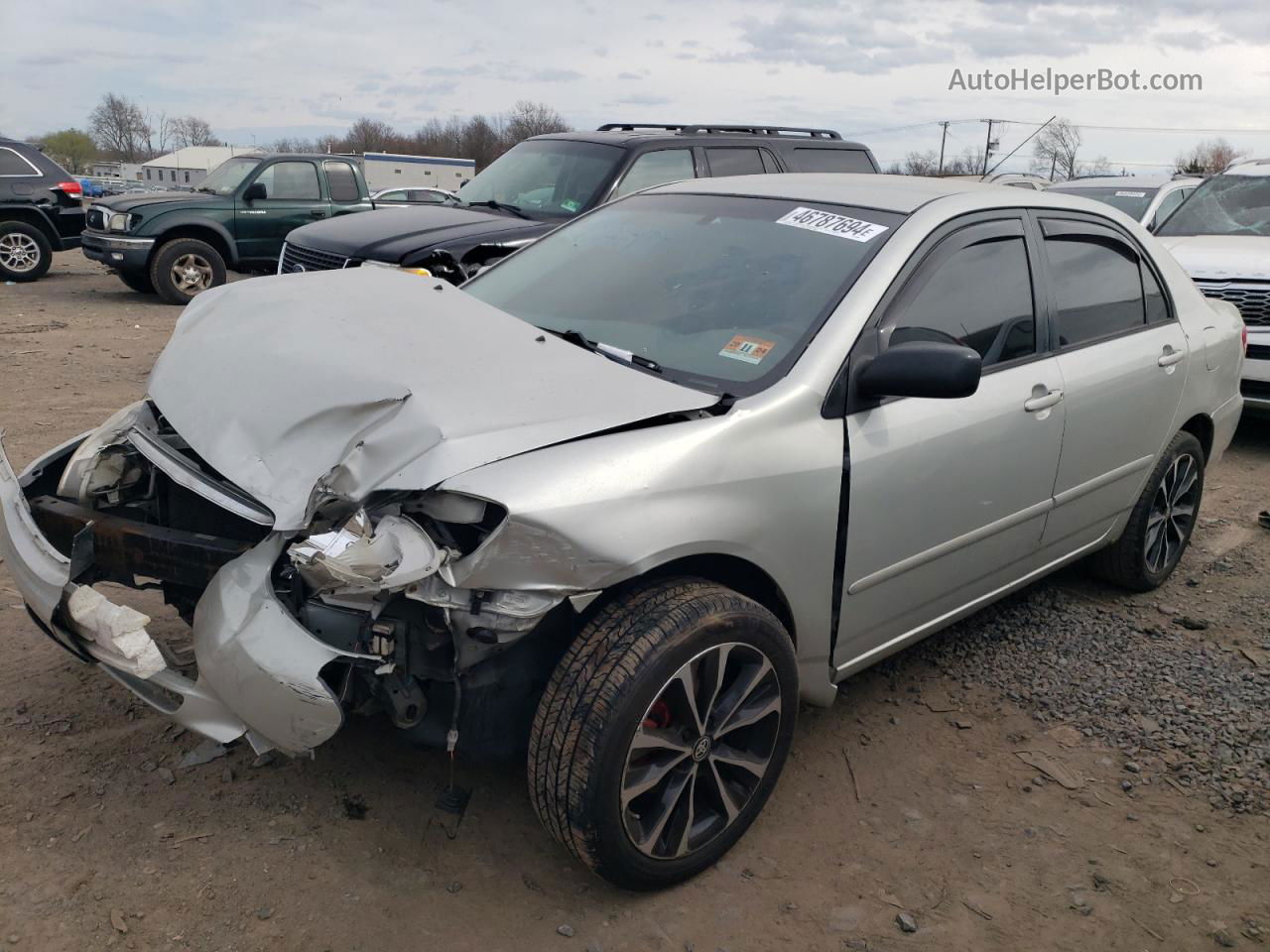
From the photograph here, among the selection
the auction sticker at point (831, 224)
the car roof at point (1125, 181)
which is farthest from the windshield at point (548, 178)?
the car roof at point (1125, 181)

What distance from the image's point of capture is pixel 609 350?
3.05m

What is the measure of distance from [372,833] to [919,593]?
5.83 ft

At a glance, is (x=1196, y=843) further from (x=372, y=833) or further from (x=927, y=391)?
(x=372, y=833)

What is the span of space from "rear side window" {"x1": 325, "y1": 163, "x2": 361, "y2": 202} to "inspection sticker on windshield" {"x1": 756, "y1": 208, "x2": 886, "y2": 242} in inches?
422

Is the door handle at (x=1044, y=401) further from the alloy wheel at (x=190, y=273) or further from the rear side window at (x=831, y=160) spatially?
the alloy wheel at (x=190, y=273)

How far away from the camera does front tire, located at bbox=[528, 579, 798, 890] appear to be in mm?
2373

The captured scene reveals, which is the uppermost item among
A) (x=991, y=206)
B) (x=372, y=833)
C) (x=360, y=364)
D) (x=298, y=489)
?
(x=991, y=206)

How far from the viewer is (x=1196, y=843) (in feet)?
9.73

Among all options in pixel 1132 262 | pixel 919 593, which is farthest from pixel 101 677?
pixel 1132 262

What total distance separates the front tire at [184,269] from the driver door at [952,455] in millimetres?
10599

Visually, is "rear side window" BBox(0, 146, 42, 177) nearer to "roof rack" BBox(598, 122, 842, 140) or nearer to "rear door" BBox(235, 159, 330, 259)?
"rear door" BBox(235, 159, 330, 259)

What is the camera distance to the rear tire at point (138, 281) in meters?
12.1

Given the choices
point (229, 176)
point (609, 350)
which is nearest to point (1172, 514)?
point (609, 350)

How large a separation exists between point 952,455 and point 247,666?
2.08 meters
